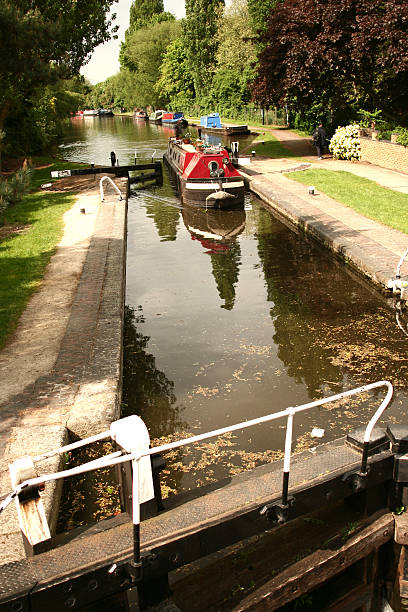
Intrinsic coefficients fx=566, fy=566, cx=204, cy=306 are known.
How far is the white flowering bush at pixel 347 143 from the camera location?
25031 millimetres

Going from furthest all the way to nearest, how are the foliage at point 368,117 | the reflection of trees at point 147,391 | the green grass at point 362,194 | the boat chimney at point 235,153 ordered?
the foliage at point 368,117
the boat chimney at point 235,153
the green grass at point 362,194
the reflection of trees at point 147,391

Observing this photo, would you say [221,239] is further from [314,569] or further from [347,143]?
[314,569]

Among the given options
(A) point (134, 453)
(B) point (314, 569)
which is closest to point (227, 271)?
→ (B) point (314, 569)

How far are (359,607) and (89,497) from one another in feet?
8.53

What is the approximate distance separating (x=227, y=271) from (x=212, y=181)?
7429 mm

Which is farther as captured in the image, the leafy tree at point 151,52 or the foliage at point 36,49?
the leafy tree at point 151,52

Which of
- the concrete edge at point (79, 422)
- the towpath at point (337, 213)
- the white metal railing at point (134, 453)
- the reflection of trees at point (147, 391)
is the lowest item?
the reflection of trees at point (147, 391)

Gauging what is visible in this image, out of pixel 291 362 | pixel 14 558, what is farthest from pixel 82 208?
pixel 14 558

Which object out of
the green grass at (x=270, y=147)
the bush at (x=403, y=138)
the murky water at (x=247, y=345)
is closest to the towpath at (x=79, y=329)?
the murky water at (x=247, y=345)

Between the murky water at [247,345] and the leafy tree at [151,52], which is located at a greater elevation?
the leafy tree at [151,52]

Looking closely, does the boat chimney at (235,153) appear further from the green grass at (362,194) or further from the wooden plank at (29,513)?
the wooden plank at (29,513)

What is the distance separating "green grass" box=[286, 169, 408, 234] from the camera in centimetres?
1437

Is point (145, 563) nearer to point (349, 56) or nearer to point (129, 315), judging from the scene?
point (129, 315)

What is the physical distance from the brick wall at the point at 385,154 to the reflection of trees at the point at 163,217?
8.76m
